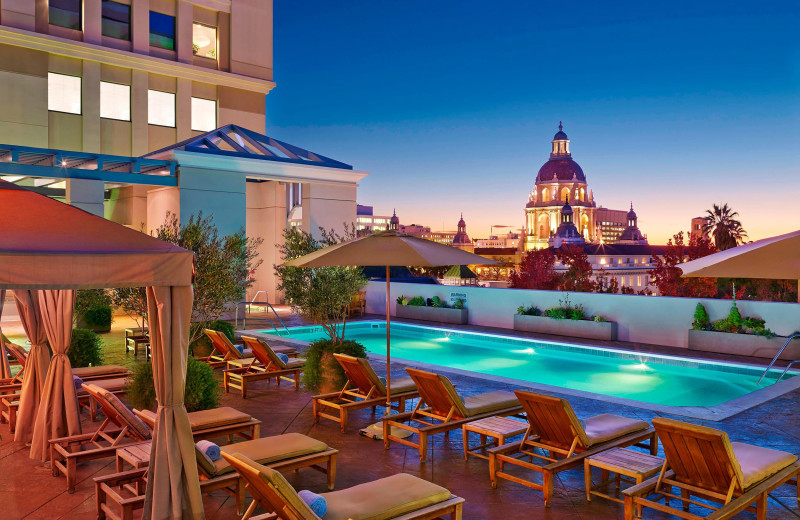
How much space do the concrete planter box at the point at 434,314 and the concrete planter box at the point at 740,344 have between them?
6696 millimetres

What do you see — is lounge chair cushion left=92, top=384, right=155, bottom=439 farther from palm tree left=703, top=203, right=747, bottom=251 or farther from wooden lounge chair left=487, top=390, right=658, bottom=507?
palm tree left=703, top=203, right=747, bottom=251

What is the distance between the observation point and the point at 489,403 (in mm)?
7312

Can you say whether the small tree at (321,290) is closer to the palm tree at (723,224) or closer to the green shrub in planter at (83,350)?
the green shrub in planter at (83,350)

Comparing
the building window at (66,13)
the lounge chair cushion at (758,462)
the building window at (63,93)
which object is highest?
the building window at (66,13)

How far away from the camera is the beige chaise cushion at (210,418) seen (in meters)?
6.38

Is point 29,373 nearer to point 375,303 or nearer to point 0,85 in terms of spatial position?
point 375,303

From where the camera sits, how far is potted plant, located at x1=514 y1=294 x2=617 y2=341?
16.2m

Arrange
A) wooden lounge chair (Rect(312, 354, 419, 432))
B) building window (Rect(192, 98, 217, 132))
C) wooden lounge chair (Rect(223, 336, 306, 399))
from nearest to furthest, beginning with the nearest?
wooden lounge chair (Rect(312, 354, 419, 432)) → wooden lounge chair (Rect(223, 336, 306, 399)) → building window (Rect(192, 98, 217, 132))

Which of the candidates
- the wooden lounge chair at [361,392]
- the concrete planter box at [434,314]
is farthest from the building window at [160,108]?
the wooden lounge chair at [361,392]

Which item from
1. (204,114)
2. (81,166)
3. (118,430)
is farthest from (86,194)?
(118,430)

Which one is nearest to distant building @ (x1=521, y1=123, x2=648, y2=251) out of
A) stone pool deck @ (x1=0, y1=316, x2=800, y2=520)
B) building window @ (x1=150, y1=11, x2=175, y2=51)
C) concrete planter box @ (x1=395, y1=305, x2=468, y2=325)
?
building window @ (x1=150, y1=11, x2=175, y2=51)

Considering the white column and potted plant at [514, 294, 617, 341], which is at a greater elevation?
the white column

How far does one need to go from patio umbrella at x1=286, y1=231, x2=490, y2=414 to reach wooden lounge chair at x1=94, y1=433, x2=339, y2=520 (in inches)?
79.2

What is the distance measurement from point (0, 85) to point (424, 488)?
78.5 ft
